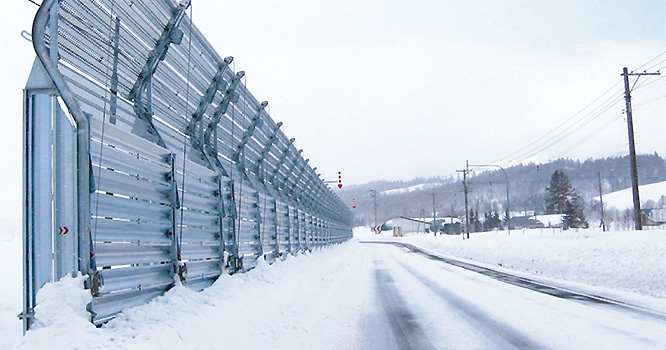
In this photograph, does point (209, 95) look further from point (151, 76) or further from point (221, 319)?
point (221, 319)

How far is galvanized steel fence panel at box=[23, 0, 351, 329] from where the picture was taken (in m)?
5.19

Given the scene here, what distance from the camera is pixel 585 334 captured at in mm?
7602

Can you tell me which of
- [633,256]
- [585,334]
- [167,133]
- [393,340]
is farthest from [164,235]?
[633,256]

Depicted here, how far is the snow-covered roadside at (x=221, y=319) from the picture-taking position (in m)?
4.82

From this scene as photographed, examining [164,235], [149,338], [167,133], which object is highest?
[167,133]

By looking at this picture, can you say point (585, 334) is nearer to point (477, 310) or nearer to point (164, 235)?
point (477, 310)

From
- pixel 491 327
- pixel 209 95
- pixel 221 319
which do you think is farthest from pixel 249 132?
pixel 491 327

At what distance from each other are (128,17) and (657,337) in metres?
8.00

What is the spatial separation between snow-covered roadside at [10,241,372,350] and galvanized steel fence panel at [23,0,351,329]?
0.23m

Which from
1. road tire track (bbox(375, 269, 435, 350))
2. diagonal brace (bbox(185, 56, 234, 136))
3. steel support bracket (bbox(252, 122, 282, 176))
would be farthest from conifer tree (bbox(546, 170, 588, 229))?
diagonal brace (bbox(185, 56, 234, 136))


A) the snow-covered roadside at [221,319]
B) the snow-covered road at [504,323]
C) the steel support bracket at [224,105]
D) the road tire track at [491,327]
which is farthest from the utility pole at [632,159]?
the steel support bracket at [224,105]

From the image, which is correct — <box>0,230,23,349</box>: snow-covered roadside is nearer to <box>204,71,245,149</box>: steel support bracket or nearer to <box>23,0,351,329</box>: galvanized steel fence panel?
<box>23,0,351,329</box>: galvanized steel fence panel

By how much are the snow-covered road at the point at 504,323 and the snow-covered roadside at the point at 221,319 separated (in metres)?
0.74

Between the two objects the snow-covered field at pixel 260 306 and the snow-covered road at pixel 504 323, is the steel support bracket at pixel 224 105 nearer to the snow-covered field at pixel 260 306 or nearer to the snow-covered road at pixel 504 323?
the snow-covered field at pixel 260 306
